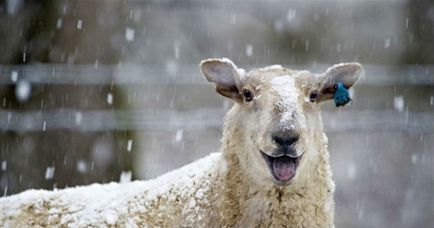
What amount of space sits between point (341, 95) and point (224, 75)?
59cm

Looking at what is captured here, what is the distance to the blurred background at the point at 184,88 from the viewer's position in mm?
6355

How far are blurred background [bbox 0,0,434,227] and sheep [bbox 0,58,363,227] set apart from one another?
8.50 ft

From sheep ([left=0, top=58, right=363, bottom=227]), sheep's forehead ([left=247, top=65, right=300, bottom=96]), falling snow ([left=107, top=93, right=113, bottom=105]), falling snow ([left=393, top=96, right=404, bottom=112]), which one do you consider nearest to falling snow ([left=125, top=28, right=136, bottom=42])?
falling snow ([left=107, top=93, right=113, bottom=105])

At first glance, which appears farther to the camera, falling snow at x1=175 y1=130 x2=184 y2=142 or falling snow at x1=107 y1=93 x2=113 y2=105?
falling snow at x1=175 y1=130 x2=184 y2=142

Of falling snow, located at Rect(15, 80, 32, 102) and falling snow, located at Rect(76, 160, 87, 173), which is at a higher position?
falling snow, located at Rect(15, 80, 32, 102)

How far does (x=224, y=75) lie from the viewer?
3.66 m

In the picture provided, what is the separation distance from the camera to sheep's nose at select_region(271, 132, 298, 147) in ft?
10.2

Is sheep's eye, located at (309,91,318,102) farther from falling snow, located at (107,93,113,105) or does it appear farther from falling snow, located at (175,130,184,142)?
falling snow, located at (175,130,184,142)

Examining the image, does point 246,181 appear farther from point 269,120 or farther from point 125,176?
point 125,176

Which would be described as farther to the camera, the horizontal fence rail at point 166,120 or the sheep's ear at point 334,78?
the horizontal fence rail at point 166,120

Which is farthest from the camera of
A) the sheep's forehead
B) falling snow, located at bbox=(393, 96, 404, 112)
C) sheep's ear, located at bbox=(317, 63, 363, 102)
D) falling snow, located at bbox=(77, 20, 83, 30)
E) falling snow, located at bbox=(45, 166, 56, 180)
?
falling snow, located at bbox=(393, 96, 404, 112)

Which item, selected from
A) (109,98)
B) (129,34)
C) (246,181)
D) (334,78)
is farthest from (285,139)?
(129,34)

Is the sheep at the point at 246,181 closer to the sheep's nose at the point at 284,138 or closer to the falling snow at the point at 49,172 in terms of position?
the sheep's nose at the point at 284,138

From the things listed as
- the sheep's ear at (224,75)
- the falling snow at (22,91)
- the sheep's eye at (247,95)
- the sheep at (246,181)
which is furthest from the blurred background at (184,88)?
the sheep's eye at (247,95)
